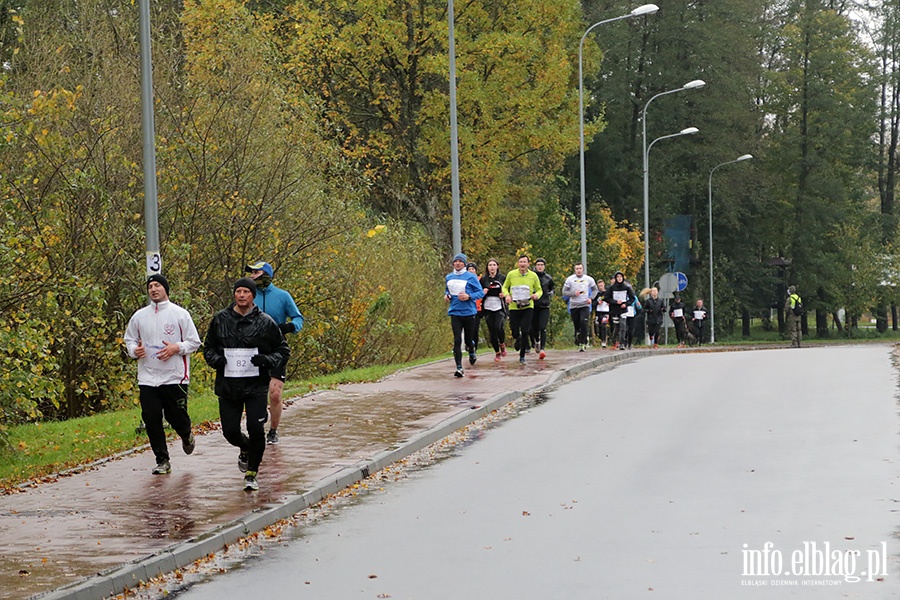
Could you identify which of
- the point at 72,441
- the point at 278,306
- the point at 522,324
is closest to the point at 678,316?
the point at 522,324

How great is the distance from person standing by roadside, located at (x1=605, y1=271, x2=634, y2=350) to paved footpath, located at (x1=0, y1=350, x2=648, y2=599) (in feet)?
43.2

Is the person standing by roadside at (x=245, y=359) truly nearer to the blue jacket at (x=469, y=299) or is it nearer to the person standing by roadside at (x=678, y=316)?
the blue jacket at (x=469, y=299)

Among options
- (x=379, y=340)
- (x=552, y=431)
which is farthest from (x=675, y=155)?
(x=552, y=431)

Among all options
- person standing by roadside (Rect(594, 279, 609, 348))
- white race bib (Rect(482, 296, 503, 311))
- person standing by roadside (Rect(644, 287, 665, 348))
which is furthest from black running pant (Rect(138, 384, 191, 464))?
person standing by roadside (Rect(644, 287, 665, 348))

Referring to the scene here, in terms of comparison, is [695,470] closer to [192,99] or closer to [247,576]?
[247,576]

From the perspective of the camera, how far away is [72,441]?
1481 centimetres

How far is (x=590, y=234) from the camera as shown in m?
51.7

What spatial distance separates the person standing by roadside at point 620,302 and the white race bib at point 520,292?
7842mm

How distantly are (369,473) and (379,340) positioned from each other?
1506cm

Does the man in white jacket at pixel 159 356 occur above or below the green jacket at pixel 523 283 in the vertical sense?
below

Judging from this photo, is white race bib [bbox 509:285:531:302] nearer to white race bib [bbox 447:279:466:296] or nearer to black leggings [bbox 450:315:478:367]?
black leggings [bbox 450:315:478:367]

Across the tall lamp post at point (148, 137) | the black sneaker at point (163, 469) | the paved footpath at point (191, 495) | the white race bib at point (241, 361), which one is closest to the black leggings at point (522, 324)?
the paved footpath at point (191, 495)

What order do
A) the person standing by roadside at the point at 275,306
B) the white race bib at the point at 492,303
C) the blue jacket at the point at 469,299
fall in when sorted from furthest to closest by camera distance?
1. the white race bib at the point at 492,303
2. the blue jacket at the point at 469,299
3. the person standing by roadside at the point at 275,306

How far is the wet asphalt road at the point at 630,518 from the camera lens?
314 inches
